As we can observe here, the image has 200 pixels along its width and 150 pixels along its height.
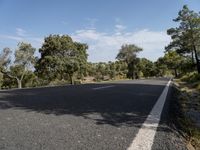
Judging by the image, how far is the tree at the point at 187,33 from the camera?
135 feet

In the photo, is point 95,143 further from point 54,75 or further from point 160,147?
point 54,75

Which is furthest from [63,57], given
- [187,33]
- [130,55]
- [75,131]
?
[130,55]

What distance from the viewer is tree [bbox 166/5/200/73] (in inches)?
1625

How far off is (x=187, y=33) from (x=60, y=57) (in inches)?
793

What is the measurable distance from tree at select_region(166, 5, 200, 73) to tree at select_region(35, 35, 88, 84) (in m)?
15.9

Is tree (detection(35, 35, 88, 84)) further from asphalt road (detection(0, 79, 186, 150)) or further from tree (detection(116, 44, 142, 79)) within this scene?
tree (detection(116, 44, 142, 79))

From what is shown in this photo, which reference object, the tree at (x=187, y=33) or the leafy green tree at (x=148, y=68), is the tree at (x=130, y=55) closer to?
the leafy green tree at (x=148, y=68)

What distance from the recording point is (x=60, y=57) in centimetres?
3884

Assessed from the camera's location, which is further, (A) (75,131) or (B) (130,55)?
(B) (130,55)

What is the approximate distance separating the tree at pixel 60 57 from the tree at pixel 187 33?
52.1 feet

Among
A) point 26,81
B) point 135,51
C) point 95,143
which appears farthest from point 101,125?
point 135,51

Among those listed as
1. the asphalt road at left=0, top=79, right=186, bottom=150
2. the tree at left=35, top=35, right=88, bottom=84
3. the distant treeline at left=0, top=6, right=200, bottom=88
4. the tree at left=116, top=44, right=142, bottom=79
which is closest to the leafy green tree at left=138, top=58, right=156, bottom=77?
the tree at left=116, top=44, right=142, bottom=79

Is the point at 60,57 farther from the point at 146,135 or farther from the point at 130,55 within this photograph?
the point at 130,55

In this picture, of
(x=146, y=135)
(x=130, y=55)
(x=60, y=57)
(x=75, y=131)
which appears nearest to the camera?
(x=146, y=135)
